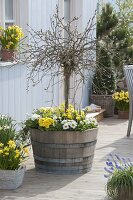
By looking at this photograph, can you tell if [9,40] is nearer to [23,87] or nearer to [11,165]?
[23,87]

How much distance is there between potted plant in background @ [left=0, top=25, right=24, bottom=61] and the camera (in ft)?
Answer: 17.3

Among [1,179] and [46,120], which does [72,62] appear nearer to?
[46,120]

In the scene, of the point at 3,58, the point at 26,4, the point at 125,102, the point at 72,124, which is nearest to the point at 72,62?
the point at 72,124

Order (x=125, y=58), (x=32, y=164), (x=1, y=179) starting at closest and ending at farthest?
(x=1, y=179) → (x=32, y=164) → (x=125, y=58)

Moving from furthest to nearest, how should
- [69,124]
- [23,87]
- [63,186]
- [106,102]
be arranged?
[106,102], [23,87], [69,124], [63,186]

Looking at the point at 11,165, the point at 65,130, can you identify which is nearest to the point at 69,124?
the point at 65,130

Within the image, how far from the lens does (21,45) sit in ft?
18.9

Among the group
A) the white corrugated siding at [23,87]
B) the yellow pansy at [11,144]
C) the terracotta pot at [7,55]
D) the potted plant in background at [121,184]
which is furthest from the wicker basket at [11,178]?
the terracotta pot at [7,55]

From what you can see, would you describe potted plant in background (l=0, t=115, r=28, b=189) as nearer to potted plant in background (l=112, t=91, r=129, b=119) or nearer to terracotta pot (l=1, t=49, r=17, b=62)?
terracotta pot (l=1, t=49, r=17, b=62)

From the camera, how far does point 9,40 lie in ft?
17.4

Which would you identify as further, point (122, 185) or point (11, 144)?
point (11, 144)

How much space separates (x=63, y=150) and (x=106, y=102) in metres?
3.77

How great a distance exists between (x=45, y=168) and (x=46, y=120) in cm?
48

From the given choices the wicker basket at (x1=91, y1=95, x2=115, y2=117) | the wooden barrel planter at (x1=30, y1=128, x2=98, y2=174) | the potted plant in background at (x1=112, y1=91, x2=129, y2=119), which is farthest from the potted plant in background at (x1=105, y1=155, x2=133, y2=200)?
the wicker basket at (x1=91, y1=95, x2=115, y2=117)
